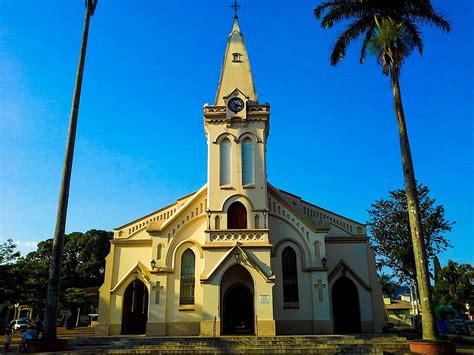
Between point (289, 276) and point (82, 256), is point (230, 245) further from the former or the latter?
point (82, 256)

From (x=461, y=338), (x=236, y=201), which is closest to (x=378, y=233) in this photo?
(x=461, y=338)

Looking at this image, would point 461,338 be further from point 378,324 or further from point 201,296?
point 201,296

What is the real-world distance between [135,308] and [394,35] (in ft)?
72.8

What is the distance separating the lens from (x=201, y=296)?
24609 mm

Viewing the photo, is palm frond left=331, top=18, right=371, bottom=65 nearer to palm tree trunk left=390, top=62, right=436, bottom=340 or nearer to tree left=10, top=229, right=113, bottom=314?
palm tree trunk left=390, top=62, right=436, bottom=340

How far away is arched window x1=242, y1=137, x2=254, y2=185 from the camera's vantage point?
25.7 meters

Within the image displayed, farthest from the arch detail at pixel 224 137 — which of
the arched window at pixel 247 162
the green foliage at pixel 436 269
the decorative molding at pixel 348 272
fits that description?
the green foliage at pixel 436 269

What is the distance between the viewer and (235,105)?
26.9 m

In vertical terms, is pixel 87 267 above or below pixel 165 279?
above

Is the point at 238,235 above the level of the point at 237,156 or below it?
below

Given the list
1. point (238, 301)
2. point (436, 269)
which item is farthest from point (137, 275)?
point (436, 269)

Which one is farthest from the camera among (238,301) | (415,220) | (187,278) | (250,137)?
(250,137)

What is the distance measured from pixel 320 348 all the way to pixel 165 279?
1153 centimetres

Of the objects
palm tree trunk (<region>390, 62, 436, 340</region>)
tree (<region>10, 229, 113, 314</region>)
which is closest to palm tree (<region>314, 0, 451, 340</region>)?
palm tree trunk (<region>390, 62, 436, 340</region>)
